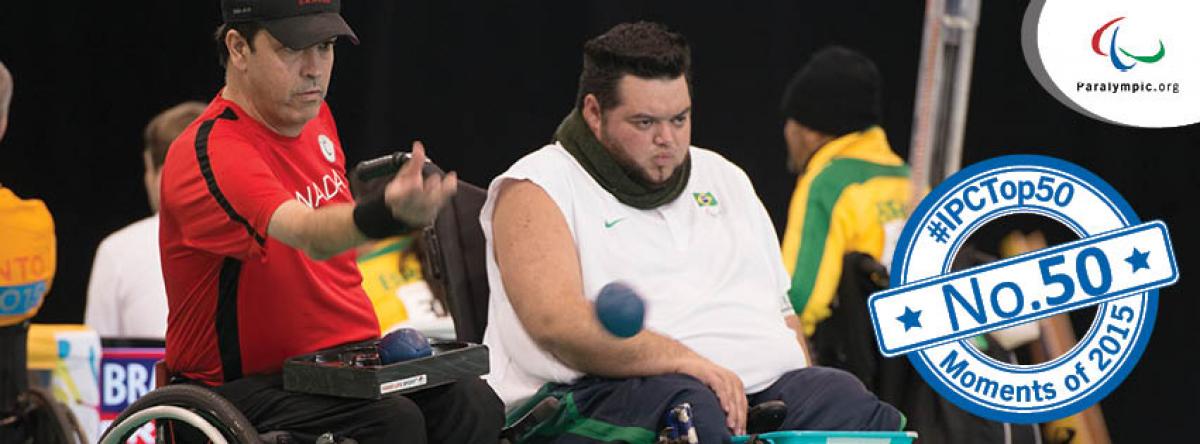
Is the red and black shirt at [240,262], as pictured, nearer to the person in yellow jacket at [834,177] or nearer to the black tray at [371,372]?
the black tray at [371,372]

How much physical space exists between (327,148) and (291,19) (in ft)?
0.92

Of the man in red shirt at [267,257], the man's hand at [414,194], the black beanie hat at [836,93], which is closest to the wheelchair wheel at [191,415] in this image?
the man in red shirt at [267,257]

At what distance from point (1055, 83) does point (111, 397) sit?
2.71 metres

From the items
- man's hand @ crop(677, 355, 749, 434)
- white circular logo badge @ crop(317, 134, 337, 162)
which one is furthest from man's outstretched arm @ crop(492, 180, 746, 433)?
white circular logo badge @ crop(317, 134, 337, 162)

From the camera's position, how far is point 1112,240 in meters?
4.52

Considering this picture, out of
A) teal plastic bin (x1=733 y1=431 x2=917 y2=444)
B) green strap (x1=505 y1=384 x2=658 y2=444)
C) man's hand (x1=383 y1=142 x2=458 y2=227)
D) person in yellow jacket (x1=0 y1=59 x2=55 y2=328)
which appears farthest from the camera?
person in yellow jacket (x1=0 y1=59 x2=55 y2=328)

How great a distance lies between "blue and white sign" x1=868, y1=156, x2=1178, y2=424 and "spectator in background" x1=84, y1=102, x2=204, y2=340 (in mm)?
2056

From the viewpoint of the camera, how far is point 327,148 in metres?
3.07

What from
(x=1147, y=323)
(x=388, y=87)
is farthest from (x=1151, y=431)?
(x=388, y=87)

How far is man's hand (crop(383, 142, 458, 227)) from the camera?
2457 mm

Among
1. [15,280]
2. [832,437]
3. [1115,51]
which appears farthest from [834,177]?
[15,280]

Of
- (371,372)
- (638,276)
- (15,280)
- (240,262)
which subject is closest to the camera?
(371,372)

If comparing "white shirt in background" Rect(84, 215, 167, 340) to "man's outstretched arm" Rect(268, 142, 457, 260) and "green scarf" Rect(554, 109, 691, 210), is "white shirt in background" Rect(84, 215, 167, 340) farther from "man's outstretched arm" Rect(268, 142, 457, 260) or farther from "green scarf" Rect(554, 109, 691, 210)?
"man's outstretched arm" Rect(268, 142, 457, 260)

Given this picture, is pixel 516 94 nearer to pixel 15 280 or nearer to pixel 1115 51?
pixel 15 280
